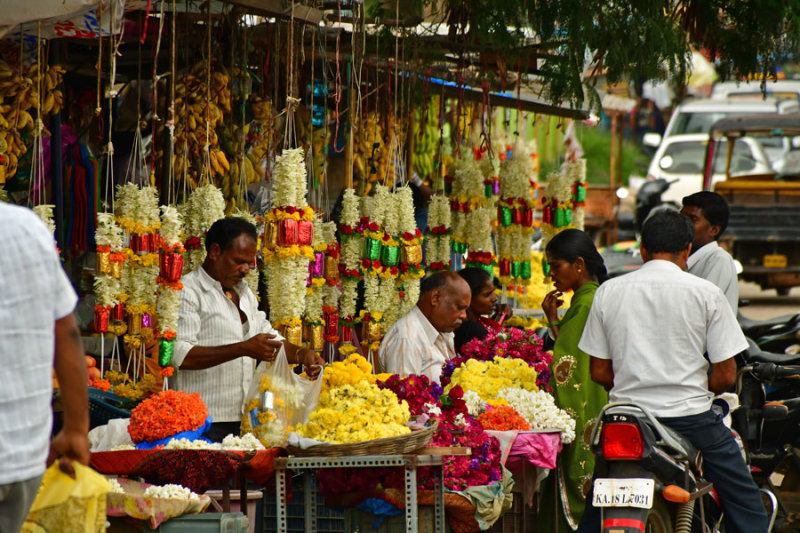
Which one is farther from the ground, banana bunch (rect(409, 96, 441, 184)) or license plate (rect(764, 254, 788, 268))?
banana bunch (rect(409, 96, 441, 184))

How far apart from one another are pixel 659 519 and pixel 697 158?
1328cm

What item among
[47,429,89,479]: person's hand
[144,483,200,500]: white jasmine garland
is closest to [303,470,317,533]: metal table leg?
[144,483,200,500]: white jasmine garland

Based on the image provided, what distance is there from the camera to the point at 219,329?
16.6ft

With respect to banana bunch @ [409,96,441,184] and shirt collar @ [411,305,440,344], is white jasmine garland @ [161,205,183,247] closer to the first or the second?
shirt collar @ [411,305,440,344]

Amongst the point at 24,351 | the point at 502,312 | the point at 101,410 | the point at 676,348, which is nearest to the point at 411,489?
the point at 676,348

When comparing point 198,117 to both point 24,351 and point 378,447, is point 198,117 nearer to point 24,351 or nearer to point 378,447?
point 378,447

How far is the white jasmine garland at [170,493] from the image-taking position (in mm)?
3951

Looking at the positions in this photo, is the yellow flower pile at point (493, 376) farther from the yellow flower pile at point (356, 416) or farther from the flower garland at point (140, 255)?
the flower garland at point (140, 255)

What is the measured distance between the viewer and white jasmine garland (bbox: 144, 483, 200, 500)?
3.95 metres

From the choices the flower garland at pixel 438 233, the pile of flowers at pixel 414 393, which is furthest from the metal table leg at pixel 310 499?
the flower garland at pixel 438 233

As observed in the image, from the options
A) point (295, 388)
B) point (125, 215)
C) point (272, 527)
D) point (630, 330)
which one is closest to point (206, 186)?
point (125, 215)

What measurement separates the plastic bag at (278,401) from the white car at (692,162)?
11171mm

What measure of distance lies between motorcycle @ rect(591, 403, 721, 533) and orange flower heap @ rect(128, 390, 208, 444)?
1560 mm

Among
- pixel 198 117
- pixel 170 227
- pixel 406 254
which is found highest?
pixel 198 117
